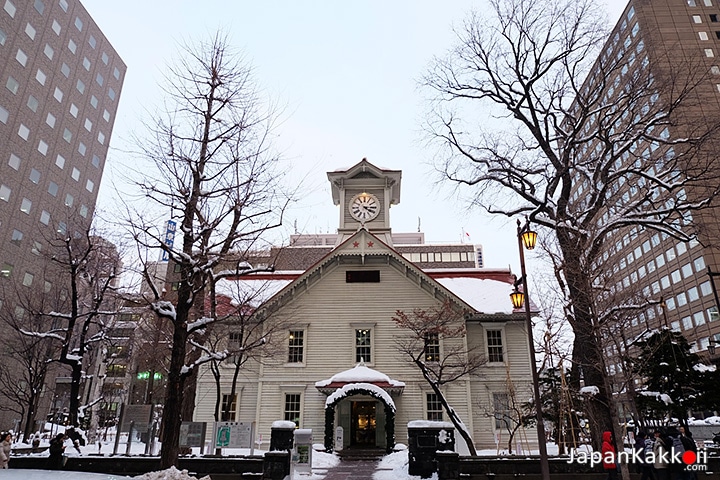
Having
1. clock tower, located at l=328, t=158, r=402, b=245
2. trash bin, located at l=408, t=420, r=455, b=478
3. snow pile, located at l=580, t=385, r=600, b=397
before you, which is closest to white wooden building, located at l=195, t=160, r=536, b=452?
clock tower, located at l=328, t=158, r=402, b=245

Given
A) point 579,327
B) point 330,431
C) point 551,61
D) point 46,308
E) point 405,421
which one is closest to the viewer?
point 579,327

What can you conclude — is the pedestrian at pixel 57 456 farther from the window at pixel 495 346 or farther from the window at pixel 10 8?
the window at pixel 10 8

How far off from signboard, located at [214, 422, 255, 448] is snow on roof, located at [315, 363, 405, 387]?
578 centimetres

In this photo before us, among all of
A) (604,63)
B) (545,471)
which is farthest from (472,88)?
(545,471)

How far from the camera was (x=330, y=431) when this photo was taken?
68.1ft

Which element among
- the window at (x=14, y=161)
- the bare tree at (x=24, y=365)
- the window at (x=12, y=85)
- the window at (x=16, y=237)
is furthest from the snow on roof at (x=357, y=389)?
the window at (x=12, y=85)

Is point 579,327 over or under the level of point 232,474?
over

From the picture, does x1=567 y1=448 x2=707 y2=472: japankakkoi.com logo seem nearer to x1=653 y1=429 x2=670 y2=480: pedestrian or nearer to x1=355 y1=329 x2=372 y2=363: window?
x1=653 y1=429 x2=670 y2=480: pedestrian

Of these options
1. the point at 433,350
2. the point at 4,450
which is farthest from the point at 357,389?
the point at 4,450

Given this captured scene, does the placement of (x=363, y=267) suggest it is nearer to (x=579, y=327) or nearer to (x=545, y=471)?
(x=579, y=327)

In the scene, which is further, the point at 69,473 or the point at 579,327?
the point at 579,327

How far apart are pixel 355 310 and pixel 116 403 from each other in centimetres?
6317

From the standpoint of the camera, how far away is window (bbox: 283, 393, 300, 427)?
2279 centimetres

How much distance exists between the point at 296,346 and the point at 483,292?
11329 millimetres
